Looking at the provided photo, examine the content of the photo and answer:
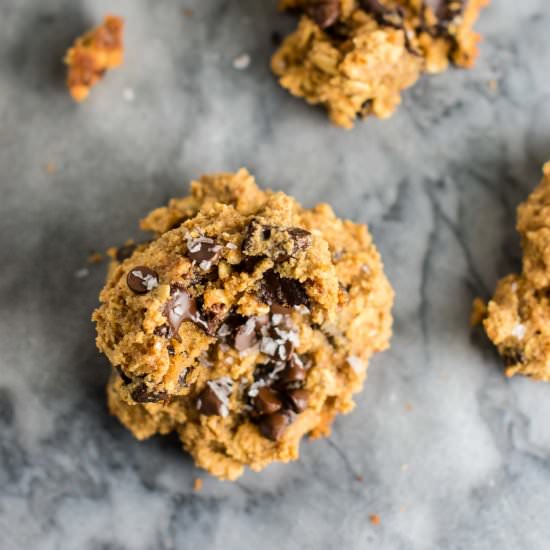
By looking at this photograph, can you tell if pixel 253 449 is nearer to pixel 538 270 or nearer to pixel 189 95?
pixel 538 270

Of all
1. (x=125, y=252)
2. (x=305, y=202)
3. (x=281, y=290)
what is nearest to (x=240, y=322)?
(x=281, y=290)

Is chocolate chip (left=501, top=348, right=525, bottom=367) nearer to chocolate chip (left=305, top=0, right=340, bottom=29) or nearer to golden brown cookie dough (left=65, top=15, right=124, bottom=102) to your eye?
chocolate chip (left=305, top=0, right=340, bottom=29)

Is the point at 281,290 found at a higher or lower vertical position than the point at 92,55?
lower

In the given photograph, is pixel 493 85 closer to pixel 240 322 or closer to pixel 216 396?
pixel 240 322

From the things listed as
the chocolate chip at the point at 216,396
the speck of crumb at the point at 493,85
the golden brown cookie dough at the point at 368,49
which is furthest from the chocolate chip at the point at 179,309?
the speck of crumb at the point at 493,85

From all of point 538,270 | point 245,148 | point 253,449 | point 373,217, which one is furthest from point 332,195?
point 253,449
